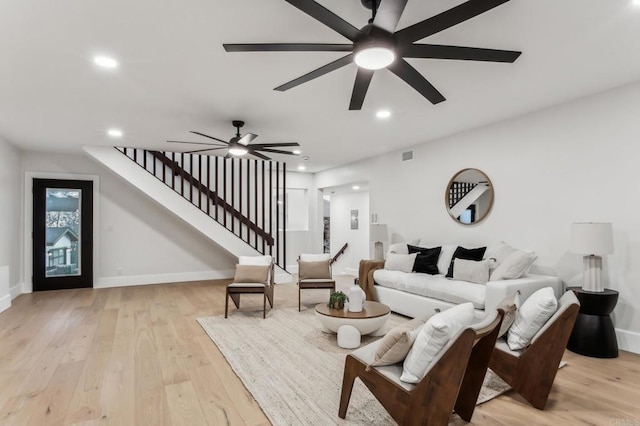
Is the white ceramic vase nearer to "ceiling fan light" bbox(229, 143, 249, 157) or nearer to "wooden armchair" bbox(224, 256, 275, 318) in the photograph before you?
"wooden armchair" bbox(224, 256, 275, 318)

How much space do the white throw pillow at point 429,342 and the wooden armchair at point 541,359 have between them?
796 mm

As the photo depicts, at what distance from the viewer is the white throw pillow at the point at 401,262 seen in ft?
17.3

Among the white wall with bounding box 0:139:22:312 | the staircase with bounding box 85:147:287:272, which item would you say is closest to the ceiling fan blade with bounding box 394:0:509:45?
the staircase with bounding box 85:147:287:272

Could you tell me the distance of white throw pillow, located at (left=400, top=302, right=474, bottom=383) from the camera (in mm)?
1929

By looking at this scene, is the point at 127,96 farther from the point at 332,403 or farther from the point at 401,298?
the point at 401,298

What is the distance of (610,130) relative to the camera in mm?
3783

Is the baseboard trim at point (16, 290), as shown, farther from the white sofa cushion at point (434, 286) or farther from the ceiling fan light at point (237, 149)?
the white sofa cushion at point (434, 286)

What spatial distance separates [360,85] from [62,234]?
7.02m

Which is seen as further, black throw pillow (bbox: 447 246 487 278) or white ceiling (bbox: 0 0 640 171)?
black throw pillow (bbox: 447 246 487 278)

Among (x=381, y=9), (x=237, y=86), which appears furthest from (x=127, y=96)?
(x=381, y=9)

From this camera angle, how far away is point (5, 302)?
17.3 feet

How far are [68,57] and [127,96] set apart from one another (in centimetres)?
93

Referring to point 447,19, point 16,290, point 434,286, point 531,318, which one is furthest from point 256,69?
point 16,290

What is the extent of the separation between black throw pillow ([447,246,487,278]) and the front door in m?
6.75
